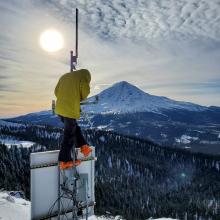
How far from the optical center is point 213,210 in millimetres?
189125

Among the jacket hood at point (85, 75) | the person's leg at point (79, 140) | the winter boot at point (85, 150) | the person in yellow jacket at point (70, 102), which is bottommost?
the winter boot at point (85, 150)

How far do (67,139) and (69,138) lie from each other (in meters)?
0.06

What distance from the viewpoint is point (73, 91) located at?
8.41 metres

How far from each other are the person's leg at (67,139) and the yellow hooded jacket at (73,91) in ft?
0.67

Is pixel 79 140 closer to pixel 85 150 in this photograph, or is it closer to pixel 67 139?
pixel 85 150

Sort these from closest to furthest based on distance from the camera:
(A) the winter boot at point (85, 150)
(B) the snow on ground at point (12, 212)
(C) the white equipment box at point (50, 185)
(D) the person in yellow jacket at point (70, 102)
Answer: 1. (C) the white equipment box at point (50, 185)
2. (D) the person in yellow jacket at point (70, 102)
3. (A) the winter boot at point (85, 150)
4. (B) the snow on ground at point (12, 212)

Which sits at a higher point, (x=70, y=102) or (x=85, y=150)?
(x=70, y=102)

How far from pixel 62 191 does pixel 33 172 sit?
3.64ft

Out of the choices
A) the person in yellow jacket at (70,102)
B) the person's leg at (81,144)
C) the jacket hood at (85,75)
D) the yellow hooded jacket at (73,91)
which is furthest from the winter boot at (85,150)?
the jacket hood at (85,75)

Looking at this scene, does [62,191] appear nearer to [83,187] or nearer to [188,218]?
[83,187]

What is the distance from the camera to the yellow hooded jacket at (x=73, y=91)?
331 inches

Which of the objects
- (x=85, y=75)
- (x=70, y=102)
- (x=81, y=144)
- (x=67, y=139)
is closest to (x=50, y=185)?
(x=67, y=139)

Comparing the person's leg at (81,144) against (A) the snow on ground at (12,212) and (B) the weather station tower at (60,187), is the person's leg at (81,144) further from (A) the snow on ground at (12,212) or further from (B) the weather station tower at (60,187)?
(A) the snow on ground at (12,212)

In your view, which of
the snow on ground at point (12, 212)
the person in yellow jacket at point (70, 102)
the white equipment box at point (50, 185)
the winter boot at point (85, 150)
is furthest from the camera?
the snow on ground at point (12, 212)
